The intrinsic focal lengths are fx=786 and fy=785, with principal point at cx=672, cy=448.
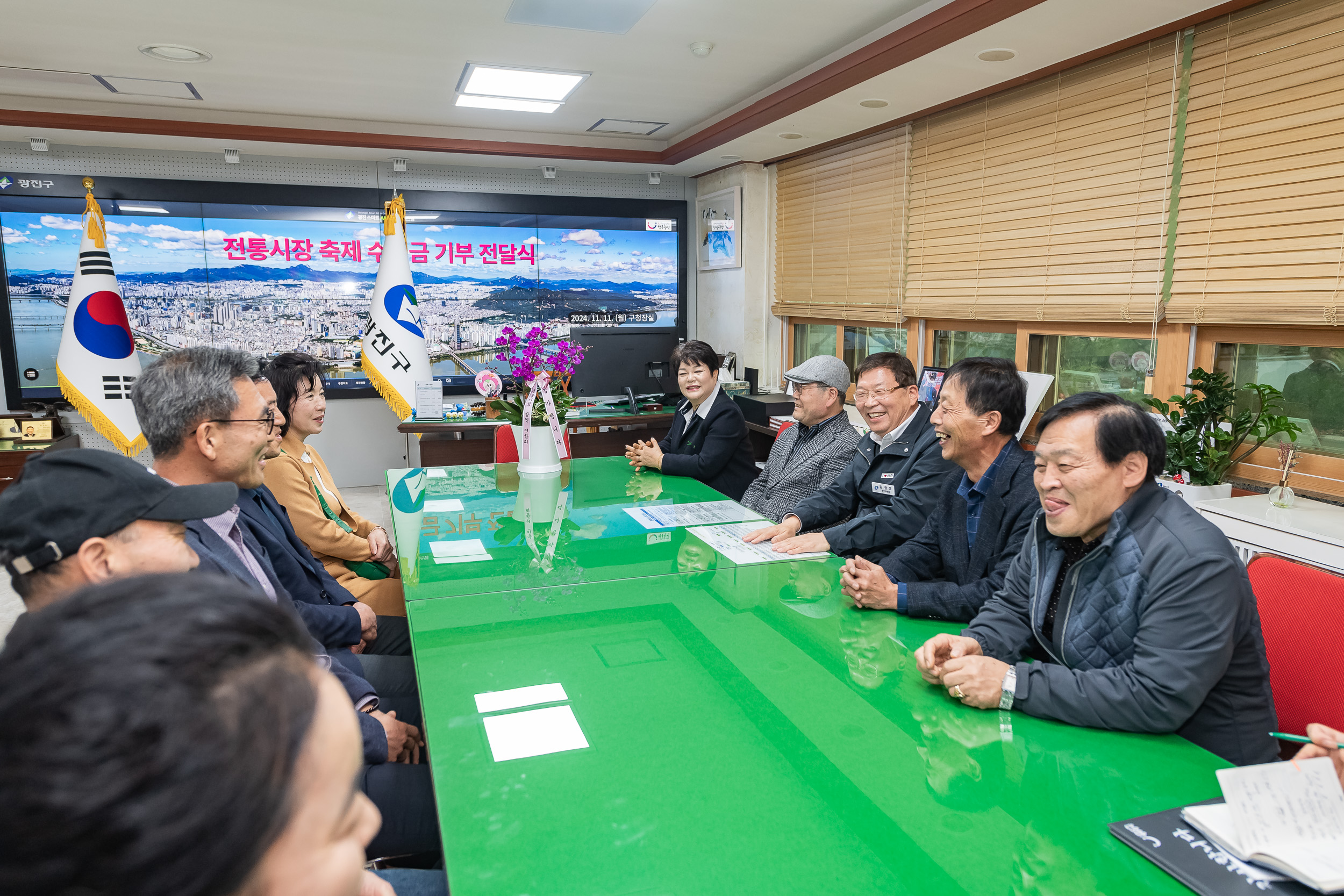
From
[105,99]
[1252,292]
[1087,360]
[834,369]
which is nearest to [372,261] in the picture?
[105,99]

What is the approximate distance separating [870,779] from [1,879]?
110 cm

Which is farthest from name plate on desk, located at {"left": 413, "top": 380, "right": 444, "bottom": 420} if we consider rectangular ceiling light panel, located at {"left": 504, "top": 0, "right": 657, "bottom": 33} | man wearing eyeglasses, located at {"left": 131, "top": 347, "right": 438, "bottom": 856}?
man wearing eyeglasses, located at {"left": 131, "top": 347, "right": 438, "bottom": 856}

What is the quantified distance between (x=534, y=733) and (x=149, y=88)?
4.94 meters

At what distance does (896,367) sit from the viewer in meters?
2.88

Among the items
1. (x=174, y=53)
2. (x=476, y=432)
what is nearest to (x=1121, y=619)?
(x=476, y=432)

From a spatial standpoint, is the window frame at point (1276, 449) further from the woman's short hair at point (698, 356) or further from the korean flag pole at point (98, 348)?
the korean flag pole at point (98, 348)

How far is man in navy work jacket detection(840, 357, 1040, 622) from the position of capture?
6.55 ft

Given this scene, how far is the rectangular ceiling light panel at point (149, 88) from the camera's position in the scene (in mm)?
4388

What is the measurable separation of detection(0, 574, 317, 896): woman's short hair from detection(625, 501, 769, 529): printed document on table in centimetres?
226

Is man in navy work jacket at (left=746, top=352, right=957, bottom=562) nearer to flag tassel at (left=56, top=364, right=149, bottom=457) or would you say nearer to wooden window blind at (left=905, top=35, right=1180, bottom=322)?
wooden window blind at (left=905, top=35, right=1180, bottom=322)

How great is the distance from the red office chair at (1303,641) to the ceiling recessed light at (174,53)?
480 centimetres

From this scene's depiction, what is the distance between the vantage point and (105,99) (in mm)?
4867

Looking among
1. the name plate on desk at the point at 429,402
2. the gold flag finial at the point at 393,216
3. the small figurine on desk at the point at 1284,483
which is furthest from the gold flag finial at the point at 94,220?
the small figurine on desk at the point at 1284,483

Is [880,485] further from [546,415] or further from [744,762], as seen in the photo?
[744,762]
